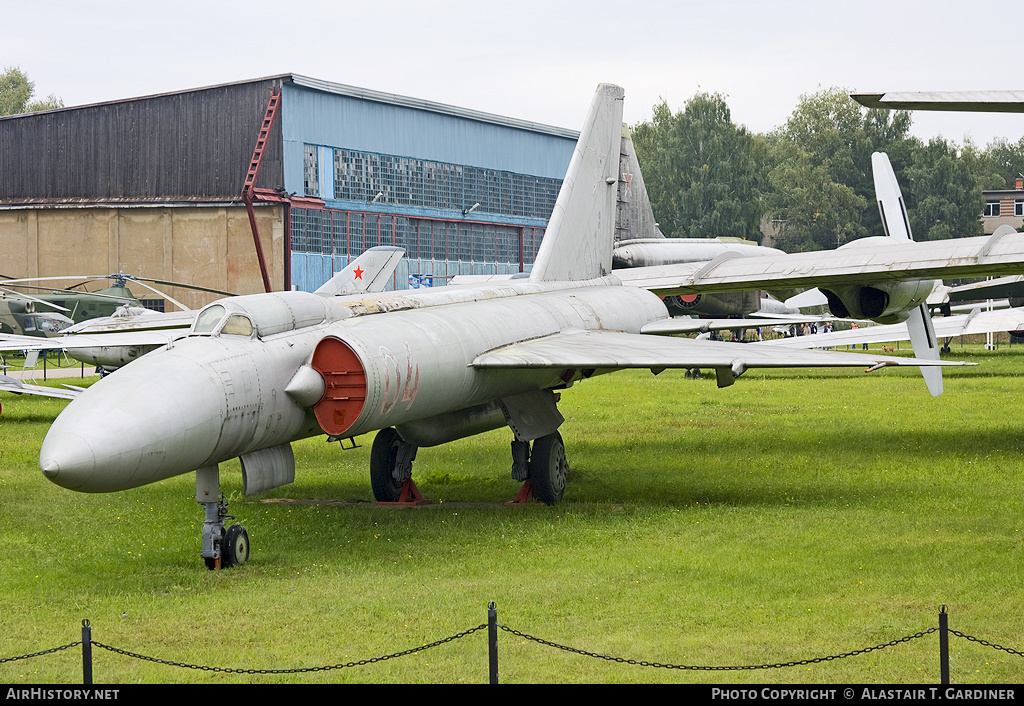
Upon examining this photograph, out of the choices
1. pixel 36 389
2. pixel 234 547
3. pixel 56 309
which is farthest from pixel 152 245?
pixel 234 547

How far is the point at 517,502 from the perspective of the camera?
14562mm

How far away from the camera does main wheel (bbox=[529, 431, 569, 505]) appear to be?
14.5 meters

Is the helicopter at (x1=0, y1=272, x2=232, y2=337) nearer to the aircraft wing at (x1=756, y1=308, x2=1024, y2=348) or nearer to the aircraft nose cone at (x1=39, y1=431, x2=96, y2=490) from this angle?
the aircraft wing at (x1=756, y1=308, x2=1024, y2=348)

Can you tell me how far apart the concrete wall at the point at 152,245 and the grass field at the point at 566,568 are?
2646 centimetres

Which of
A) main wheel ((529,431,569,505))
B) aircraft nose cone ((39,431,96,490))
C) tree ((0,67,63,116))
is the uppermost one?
tree ((0,67,63,116))

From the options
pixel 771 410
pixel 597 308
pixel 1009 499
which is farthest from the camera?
pixel 771 410

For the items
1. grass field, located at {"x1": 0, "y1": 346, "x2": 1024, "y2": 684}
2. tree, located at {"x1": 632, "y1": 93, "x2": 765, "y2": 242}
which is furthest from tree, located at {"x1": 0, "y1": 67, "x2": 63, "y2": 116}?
grass field, located at {"x1": 0, "y1": 346, "x2": 1024, "y2": 684}

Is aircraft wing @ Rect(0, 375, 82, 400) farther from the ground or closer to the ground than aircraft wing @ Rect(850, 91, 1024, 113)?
closer to the ground

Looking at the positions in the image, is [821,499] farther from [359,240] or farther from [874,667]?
[359,240]

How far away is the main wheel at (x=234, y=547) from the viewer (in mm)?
11016

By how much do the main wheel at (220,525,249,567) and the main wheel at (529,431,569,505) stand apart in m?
4.45

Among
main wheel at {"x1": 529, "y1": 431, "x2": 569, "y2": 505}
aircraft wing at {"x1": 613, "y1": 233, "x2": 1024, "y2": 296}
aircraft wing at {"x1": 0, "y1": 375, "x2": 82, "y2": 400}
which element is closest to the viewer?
main wheel at {"x1": 529, "y1": 431, "x2": 569, "y2": 505}
